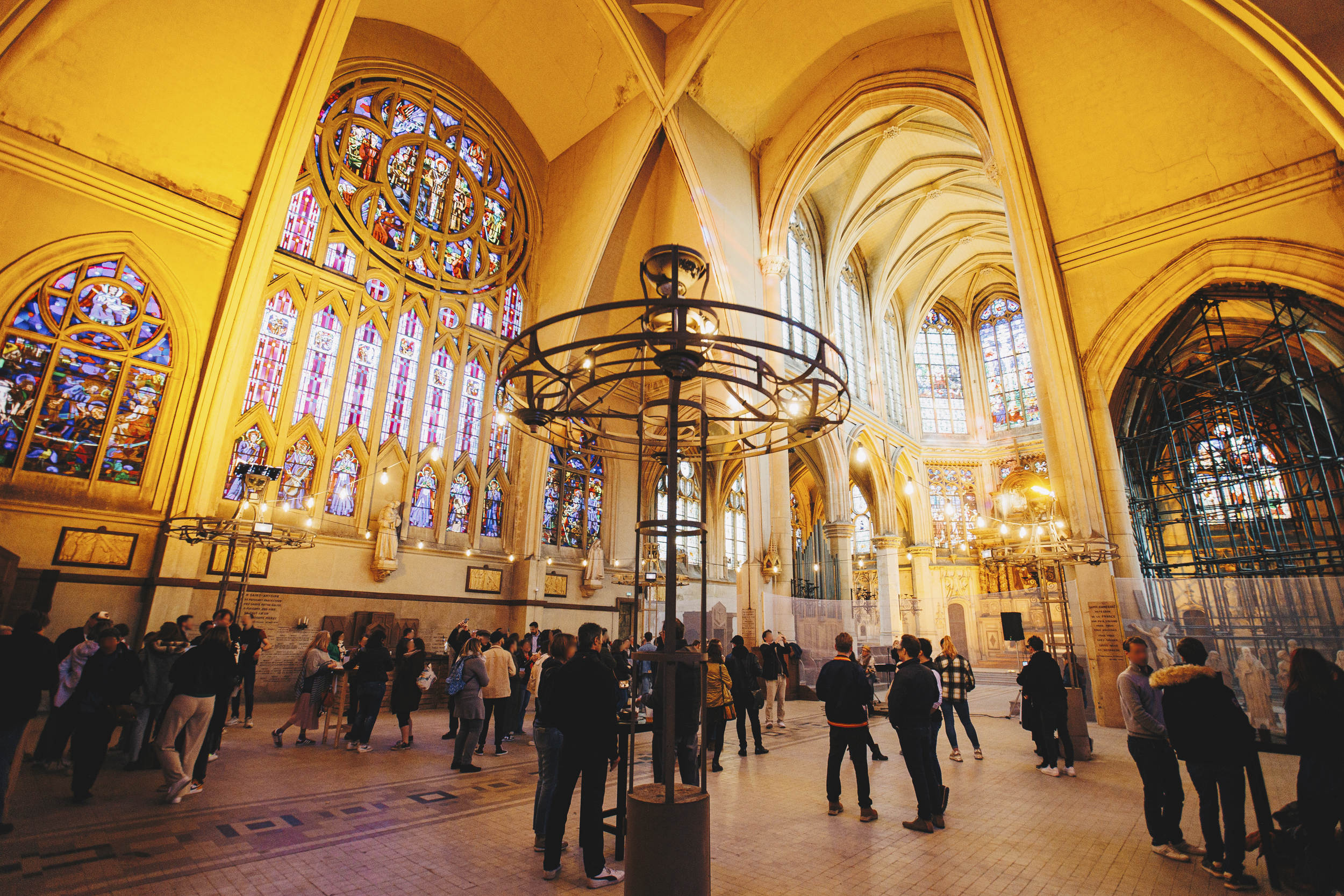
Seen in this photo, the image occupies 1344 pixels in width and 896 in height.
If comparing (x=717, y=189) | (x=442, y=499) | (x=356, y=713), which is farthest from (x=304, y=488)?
(x=717, y=189)

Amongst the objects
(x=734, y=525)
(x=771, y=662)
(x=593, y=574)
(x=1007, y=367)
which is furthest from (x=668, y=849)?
(x=1007, y=367)

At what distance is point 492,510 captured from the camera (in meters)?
14.4

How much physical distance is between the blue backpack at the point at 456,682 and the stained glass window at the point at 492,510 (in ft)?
27.0

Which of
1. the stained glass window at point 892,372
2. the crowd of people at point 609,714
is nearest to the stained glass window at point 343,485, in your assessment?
the crowd of people at point 609,714

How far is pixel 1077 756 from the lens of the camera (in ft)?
21.1

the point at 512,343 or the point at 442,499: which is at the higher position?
the point at 442,499

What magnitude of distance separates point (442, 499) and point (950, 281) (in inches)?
813

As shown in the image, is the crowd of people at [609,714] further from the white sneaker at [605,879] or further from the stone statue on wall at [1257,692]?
the stone statue on wall at [1257,692]

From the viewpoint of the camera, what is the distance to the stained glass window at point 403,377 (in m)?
12.9

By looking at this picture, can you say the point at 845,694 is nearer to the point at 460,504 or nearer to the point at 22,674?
the point at 22,674

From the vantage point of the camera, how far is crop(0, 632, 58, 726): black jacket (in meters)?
3.62

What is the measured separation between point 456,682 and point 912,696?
424cm

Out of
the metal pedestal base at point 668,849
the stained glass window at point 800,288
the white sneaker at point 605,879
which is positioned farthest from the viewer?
the stained glass window at point 800,288

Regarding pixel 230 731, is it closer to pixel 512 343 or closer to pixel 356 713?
pixel 356 713
